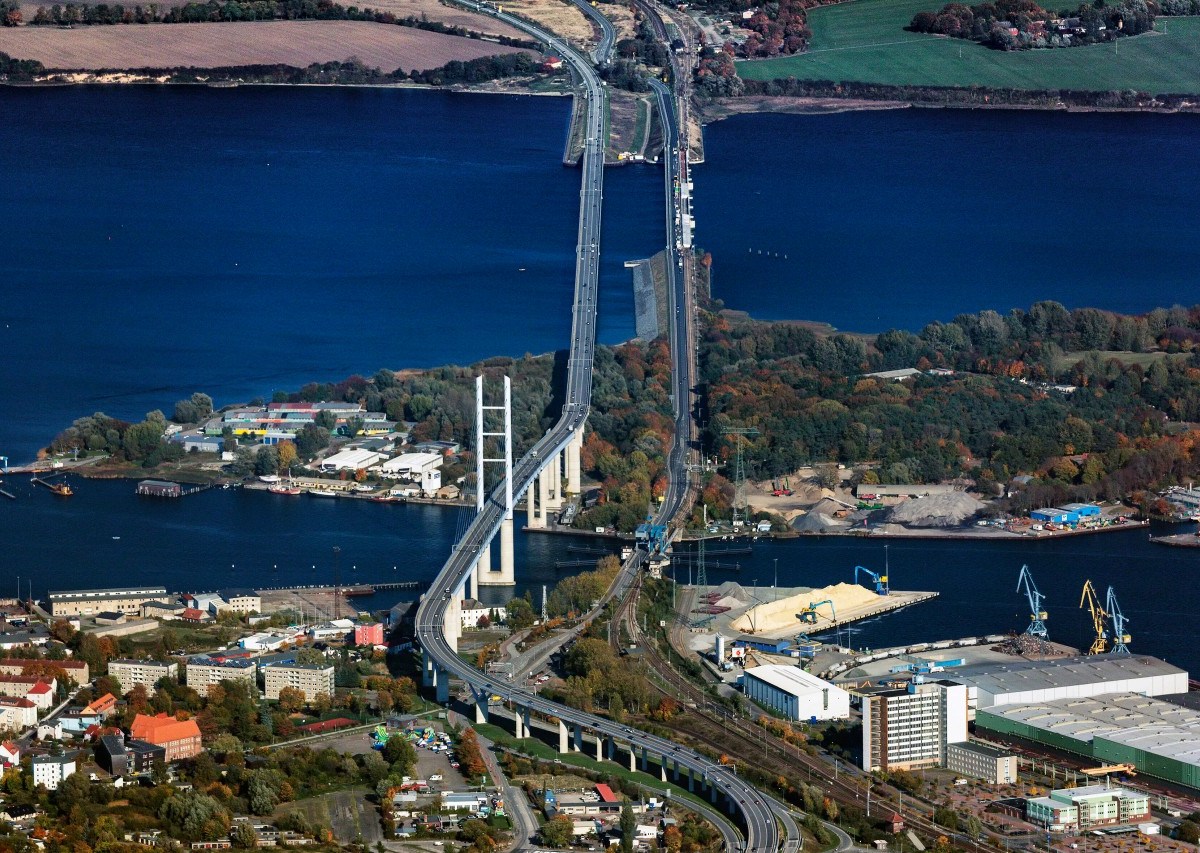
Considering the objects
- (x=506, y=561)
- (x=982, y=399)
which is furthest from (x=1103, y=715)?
(x=982, y=399)

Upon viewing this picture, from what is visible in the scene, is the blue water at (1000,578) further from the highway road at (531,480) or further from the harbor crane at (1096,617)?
the highway road at (531,480)

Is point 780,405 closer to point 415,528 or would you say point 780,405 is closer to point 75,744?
point 415,528

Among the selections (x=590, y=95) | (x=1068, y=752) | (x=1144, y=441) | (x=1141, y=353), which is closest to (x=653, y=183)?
(x=590, y=95)

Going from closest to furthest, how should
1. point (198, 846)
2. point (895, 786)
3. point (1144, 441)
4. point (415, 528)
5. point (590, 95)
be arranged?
point (198, 846), point (895, 786), point (415, 528), point (1144, 441), point (590, 95)

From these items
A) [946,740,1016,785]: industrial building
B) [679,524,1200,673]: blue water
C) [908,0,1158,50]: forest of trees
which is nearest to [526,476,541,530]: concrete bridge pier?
[679,524,1200,673]: blue water

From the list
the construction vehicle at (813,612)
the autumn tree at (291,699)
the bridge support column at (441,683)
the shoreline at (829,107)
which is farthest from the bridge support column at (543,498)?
the shoreline at (829,107)

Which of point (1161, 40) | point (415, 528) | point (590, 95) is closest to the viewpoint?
point (415, 528)

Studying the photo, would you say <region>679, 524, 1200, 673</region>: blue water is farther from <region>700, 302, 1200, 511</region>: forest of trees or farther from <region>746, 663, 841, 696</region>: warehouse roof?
<region>700, 302, 1200, 511</region>: forest of trees
